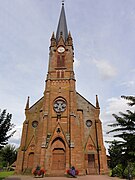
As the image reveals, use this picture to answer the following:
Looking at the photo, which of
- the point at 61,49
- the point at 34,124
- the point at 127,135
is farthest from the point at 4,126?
the point at 61,49

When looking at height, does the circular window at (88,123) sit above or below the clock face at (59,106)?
below

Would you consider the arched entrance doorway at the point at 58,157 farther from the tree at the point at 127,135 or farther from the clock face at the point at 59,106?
the tree at the point at 127,135

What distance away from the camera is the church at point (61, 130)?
2488 centimetres

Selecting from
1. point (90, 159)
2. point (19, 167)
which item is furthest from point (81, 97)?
point (19, 167)

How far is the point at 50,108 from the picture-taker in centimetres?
2923

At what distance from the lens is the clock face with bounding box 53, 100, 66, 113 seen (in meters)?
29.0

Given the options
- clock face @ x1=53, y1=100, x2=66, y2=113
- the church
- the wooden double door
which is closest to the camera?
the wooden double door

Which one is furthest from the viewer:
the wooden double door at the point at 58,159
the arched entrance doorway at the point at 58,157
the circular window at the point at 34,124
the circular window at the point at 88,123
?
the circular window at the point at 34,124

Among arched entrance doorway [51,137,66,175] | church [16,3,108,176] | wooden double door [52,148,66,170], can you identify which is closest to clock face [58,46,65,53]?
church [16,3,108,176]

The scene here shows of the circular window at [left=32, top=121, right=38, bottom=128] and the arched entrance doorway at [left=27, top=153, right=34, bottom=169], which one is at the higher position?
the circular window at [left=32, top=121, right=38, bottom=128]

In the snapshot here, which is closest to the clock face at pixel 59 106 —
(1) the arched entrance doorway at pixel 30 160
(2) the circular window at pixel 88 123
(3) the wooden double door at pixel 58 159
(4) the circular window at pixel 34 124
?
(4) the circular window at pixel 34 124

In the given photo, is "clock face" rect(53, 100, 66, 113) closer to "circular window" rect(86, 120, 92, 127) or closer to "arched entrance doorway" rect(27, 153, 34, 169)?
"circular window" rect(86, 120, 92, 127)

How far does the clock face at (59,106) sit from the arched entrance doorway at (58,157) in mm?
5127

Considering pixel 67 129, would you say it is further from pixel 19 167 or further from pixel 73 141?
pixel 19 167
